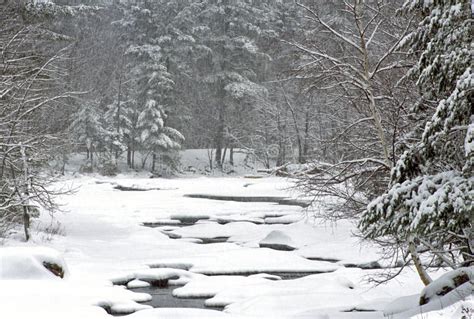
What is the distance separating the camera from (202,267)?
1397cm

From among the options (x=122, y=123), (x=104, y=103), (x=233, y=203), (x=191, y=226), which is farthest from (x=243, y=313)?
(x=104, y=103)

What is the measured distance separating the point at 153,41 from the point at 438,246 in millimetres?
42042

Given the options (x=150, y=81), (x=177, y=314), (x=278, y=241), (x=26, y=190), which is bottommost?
(x=278, y=241)

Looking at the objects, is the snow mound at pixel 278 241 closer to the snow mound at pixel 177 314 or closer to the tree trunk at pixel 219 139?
the snow mound at pixel 177 314

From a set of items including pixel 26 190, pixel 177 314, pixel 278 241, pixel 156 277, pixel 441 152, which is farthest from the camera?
pixel 278 241

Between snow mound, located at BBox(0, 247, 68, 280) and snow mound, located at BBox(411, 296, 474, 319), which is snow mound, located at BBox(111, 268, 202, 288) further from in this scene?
snow mound, located at BBox(411, 296, 474, 319)

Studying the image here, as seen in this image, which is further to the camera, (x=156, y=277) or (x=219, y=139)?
(x=219, y=139)

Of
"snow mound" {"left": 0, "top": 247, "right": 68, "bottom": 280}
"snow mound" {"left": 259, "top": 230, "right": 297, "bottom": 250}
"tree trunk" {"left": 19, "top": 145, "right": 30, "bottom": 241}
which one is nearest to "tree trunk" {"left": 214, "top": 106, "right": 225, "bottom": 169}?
"snow mound" {"left": 259, "top": 230, "right": 297, "bottom": 250}

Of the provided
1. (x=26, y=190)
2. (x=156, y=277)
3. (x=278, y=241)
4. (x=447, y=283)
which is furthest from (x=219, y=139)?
(x=447, y=283)

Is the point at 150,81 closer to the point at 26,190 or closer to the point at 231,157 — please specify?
the point at 231,157

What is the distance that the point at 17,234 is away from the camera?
15555mm

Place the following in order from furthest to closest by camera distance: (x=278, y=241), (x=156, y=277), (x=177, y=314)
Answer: (x=278, y=241), (x=156, y=277), (x=177, y=314)

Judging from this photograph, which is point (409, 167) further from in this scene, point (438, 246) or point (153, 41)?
point (153, 41)

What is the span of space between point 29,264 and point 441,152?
8.18 meters
